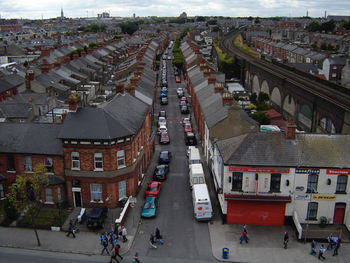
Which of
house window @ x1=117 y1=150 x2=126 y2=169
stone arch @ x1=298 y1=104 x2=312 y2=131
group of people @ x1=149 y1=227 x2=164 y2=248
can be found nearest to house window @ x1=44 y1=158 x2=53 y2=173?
house window @ x1=117 y1=150 x2=126 y2=169

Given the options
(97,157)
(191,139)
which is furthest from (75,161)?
(191,139)

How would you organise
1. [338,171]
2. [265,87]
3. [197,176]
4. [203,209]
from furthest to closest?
1. [265,87]
2. [197,176]
3. [203,209]
4. [338,171]

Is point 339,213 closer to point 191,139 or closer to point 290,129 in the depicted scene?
point 290,129

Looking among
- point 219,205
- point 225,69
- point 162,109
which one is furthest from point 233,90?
point 219,205

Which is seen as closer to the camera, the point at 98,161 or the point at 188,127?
the point at 98,161

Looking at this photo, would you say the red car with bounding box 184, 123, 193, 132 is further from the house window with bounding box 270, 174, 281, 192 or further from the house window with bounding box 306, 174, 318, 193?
the house window with bounding box 306, 174, 318, 193

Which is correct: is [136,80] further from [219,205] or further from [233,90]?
[233,90]
